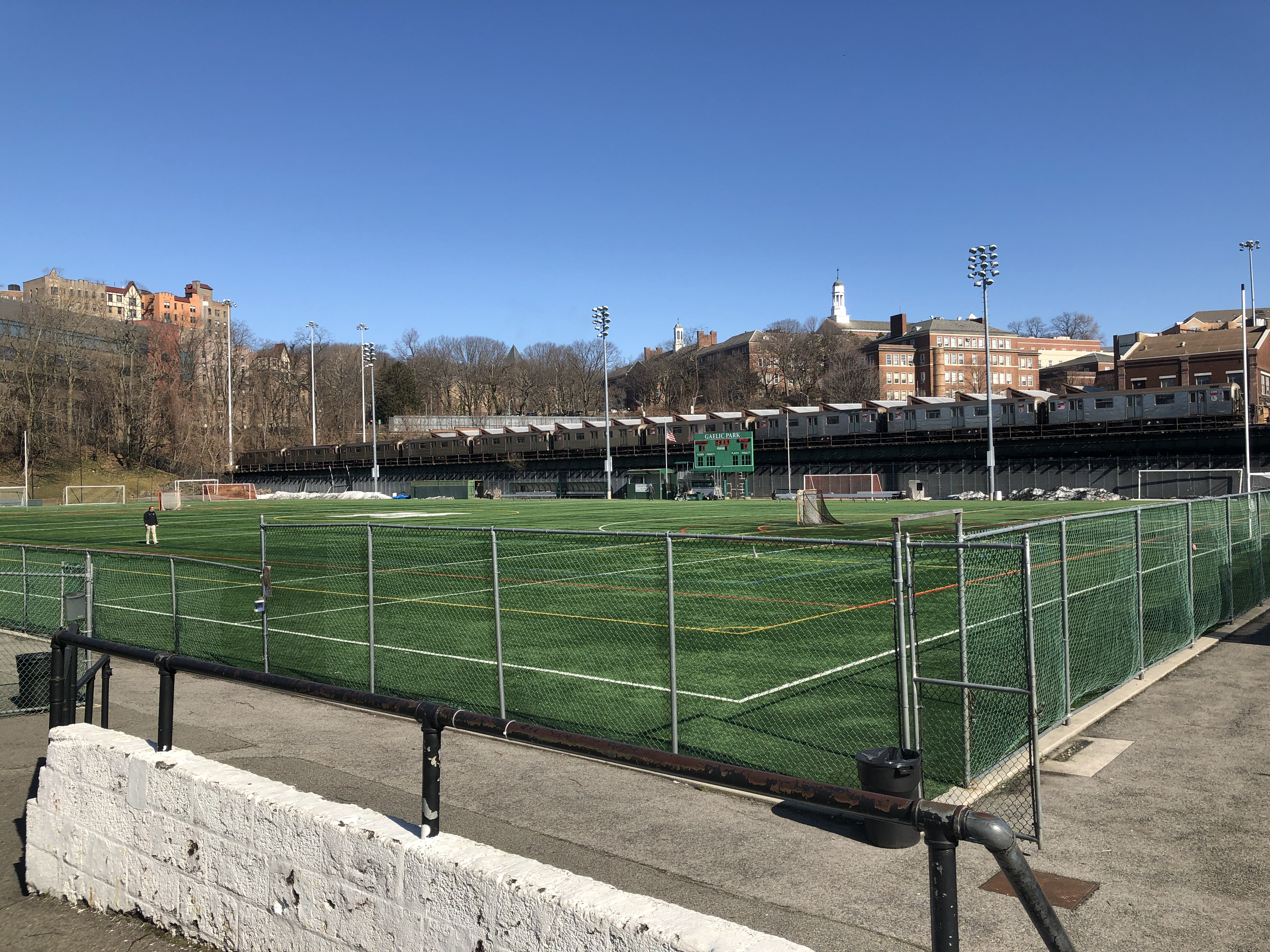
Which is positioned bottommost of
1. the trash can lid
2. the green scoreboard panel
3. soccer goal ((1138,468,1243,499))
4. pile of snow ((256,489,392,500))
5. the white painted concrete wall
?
pile of snow ((256,489,392,500))

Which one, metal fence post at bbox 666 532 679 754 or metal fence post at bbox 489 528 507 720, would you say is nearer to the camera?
metal fence post at bbox 666 532 679 754

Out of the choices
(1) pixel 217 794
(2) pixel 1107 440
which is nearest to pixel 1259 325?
(2) pixel 1107 440

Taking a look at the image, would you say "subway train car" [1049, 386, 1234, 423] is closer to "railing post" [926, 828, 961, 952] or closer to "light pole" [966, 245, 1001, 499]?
"light pole" [966, 245, 1001, 499]

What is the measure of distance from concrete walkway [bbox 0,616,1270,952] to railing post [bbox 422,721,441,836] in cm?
245

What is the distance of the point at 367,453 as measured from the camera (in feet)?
362

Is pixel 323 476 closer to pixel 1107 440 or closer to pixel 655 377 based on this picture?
pixel 1107 440

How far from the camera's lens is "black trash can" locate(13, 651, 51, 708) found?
38.1ft

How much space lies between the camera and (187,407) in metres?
116

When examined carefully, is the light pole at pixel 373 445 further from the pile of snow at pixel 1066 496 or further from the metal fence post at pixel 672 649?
the metal fence post at pixel 672 649

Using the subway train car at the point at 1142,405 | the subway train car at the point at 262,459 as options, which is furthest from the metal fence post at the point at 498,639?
the subway train car at the point at 262,459

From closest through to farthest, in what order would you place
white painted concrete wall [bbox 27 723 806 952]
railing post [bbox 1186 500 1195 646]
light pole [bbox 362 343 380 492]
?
white painted concrete wall [bbox 27 723 806 952] < railing post [bbox 1186 500 1195 646] < light pole [bbox 362 343 380 492]

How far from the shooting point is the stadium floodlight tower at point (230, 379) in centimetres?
9762

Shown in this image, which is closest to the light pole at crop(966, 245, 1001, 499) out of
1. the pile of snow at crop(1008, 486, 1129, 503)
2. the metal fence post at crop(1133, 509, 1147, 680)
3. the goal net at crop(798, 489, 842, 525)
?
the pile of snow at crop(1008, 486, 1129, 503)

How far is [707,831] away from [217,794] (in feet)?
12.3
